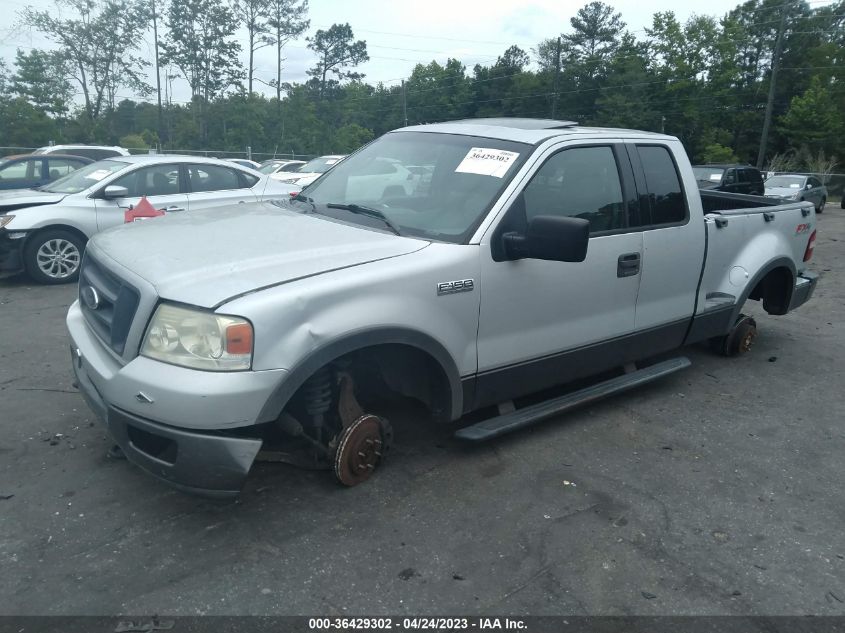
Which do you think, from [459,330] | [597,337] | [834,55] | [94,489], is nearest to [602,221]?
[597,337]

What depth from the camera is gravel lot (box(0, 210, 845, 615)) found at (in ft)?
9.12

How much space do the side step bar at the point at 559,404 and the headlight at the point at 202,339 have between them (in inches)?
56.0

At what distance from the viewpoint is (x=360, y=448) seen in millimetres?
3482

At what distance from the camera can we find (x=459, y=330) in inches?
139

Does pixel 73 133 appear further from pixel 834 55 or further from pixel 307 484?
pixel 834 55

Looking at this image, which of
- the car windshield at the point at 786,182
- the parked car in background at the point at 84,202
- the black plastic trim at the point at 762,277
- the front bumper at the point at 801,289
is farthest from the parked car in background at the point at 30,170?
the car windshield at the point at 786,182

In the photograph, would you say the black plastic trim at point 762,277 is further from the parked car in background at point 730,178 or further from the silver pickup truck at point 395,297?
the parked car in background at point 730,178

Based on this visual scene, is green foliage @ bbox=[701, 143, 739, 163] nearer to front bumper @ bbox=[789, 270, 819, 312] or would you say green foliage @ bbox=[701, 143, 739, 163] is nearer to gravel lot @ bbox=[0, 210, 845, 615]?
front bumper @ bbox=[789, 270, 819, 312]

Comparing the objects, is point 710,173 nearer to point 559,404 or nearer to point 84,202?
point 84,202

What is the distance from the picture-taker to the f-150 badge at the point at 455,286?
3.42m

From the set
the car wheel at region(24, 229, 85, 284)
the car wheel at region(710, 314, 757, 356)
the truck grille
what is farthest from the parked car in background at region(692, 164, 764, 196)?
the truck grille

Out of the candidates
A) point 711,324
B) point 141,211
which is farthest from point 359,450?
point 141,211

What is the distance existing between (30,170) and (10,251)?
3.94 m

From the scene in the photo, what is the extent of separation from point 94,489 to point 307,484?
1.07 metres
